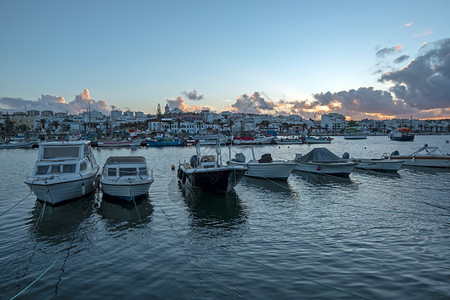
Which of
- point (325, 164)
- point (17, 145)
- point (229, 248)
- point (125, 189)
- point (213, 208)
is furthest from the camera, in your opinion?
point (17, 145)

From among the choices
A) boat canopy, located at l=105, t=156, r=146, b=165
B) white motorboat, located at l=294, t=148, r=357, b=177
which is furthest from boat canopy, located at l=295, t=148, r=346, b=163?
boat canopy, located at l=105, t=156, r=146, b=165

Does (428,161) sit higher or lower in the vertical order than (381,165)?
higher

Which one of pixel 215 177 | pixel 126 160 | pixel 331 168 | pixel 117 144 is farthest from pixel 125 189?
pixel 117 144

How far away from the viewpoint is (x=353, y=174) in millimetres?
32625

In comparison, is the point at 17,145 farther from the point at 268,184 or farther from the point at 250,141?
the point at 268,184

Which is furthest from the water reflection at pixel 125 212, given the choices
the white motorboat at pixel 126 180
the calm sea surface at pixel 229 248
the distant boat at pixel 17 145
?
the distant boat at pixel 17 145

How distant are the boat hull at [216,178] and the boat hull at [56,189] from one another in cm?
762

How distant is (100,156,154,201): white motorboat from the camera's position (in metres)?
18.4

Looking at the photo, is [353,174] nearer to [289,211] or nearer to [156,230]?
[289,211]

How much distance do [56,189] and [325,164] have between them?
82.3 ft

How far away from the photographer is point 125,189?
724 inches

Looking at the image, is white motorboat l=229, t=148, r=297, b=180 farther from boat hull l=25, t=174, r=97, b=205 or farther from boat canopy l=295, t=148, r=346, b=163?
boat hull l=25, t=174, r=97, b=205

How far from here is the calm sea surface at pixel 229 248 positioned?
29.2ft

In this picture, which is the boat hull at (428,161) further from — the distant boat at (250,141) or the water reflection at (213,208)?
the distant boat at (250,141)
